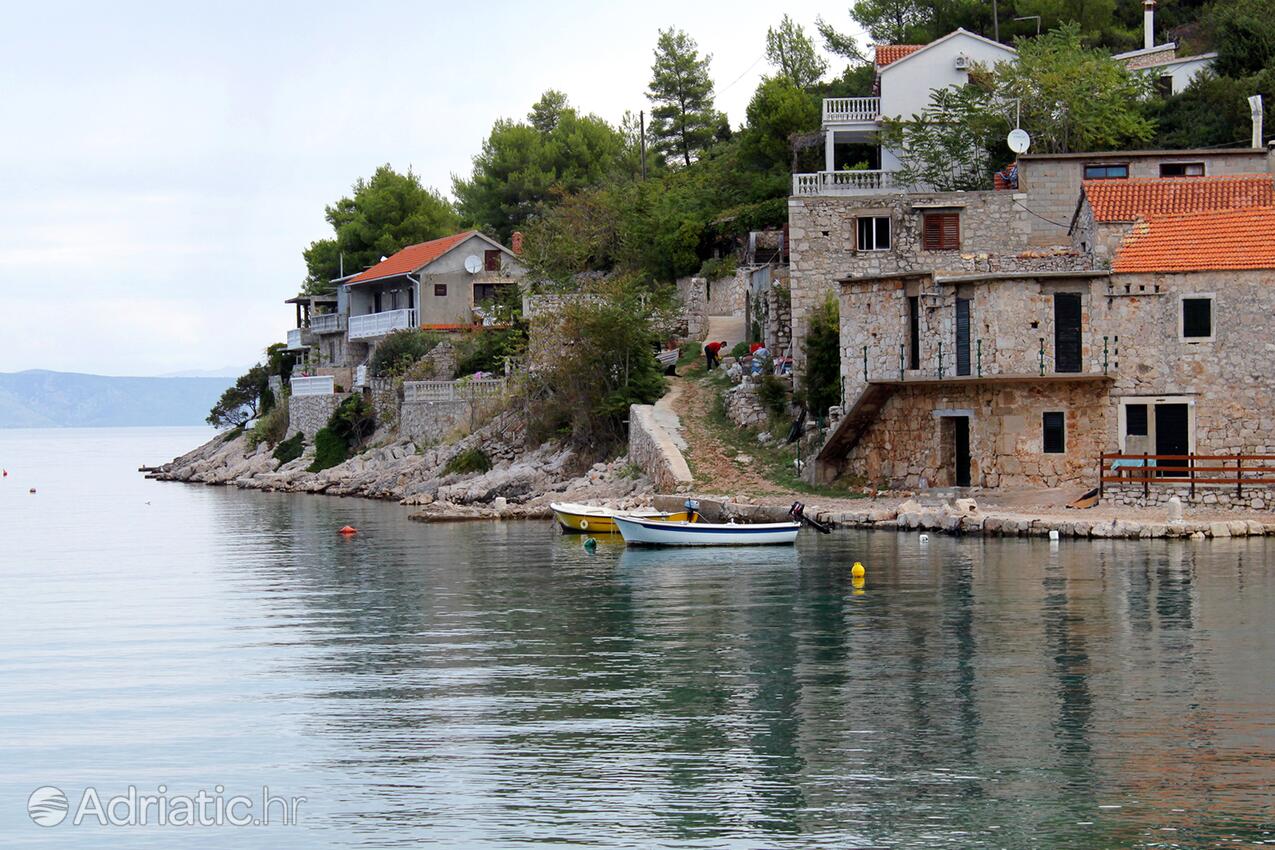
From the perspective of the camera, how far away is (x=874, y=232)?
4544 centimetres

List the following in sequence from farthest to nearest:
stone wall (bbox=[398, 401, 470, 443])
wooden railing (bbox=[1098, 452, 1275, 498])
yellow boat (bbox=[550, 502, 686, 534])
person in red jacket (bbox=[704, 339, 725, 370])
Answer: stone wall (bbox=[398, 401, 470, 443])
person in red jacket (bbox=[704, 339, 725, 370])
yellow boat (bbox=[550, 502, 686, 534])
wooden railing (bbox=[1098, 452, 1275, 498])

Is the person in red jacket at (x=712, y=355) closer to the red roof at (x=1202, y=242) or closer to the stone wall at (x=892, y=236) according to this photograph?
the stone wall at (x=892, y=236)

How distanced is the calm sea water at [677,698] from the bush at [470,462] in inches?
780

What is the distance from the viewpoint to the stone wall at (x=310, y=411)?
70438 mm

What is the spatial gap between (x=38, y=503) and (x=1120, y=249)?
161ft

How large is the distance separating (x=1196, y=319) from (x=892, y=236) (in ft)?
34.7

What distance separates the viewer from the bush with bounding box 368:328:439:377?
67.2m

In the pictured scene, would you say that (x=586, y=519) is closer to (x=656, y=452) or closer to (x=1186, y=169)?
(x=656, y=452)

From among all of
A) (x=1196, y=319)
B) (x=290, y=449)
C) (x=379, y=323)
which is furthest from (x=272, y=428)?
(x=1196, y=319)

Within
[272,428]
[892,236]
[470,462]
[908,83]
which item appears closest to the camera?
[892,236]

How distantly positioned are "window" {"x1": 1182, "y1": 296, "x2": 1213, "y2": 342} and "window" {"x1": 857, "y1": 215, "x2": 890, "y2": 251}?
1044 centimetres

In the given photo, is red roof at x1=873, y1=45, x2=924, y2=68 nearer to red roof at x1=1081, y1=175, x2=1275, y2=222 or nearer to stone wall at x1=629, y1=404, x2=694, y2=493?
red roof at x1=1081, y1=175, x2=1275, y2=222

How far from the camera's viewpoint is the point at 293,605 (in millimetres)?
29266

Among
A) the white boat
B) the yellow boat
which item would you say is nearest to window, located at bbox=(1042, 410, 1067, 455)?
the white boat
